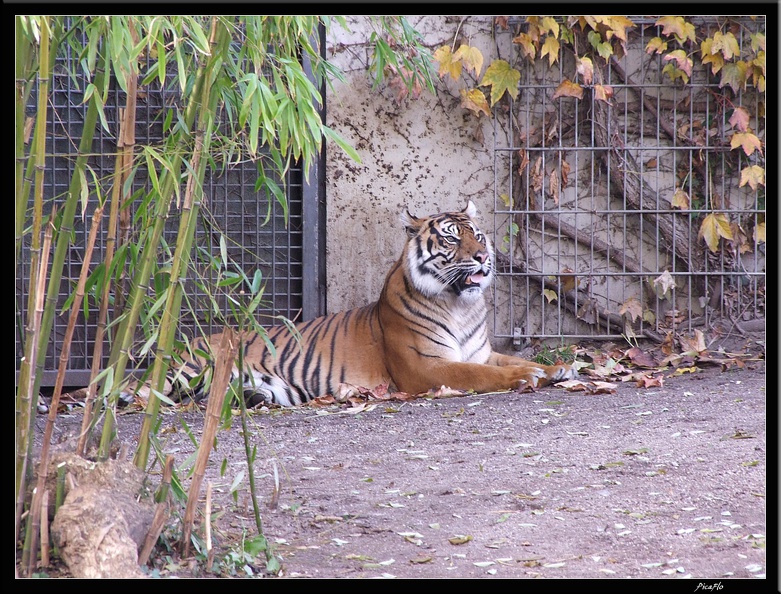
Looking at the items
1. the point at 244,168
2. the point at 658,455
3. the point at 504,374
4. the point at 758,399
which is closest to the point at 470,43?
the point at 244,168

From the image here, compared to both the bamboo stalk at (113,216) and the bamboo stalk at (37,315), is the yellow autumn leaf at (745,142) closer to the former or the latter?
the bamboo stalk at (113,216)

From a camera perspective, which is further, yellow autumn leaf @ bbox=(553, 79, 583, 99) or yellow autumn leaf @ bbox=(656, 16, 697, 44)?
yellow autumn leaf @ bbox=(553, 79, 583, 99)

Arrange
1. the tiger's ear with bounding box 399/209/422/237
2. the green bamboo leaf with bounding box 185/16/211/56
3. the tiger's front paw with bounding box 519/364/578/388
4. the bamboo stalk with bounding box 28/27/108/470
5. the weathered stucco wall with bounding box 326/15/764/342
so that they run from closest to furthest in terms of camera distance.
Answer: the green bamboo leaf with bounding box 185/16/211/56 → the bamboo stalk with bounding box 28/27/108/470 → the tiger's front paw with bounding box 519/364/578/388 → the tiger's ear with bounding box 399/209/422/237 → the weathered stucco wall with bounding box 326/15/764/342

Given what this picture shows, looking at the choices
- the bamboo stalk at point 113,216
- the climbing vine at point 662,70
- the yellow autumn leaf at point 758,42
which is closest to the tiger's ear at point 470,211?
the climbing vine at point 662,70

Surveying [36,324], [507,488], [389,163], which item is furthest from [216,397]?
[389,163]

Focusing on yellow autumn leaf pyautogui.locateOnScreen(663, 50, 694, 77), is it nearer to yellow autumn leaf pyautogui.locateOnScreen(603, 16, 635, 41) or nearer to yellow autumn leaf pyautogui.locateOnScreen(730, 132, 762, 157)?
yellow autumn leaf pyautogui.locateOnScreen(603, 16, 635, 41)

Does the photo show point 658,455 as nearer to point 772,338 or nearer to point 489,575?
point 772,338

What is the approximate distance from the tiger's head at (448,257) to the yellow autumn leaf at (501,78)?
811 mm

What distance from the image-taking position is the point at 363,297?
16.7 feet

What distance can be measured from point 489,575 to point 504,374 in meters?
2.33

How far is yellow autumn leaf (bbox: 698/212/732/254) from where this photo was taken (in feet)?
16.0

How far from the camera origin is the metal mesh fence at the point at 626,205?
4.96m

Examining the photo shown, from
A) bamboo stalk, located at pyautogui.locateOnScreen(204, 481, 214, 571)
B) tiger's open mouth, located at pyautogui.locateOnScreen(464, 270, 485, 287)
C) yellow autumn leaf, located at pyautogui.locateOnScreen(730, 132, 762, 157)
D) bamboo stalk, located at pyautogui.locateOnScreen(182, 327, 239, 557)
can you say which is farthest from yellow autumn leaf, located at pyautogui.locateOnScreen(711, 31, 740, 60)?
bamboo stalk, located at pyautogui.locateOnScreen(204, 481, 214, 571)

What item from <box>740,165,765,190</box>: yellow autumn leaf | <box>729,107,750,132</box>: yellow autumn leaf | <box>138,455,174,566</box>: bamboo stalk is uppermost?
<box>729,107,750,132</box>: yellow autumn leaf
